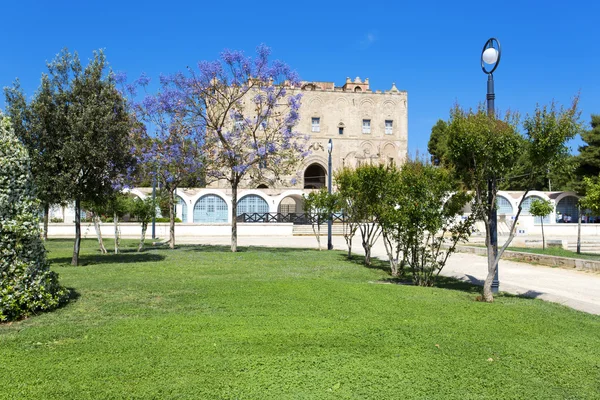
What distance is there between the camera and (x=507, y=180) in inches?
340

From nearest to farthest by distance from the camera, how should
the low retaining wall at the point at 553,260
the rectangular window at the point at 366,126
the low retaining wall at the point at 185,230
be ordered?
the low retaining wall at the point at 553,260 < the low retaining wall at the point at 185,230 < the rectangular window at the point at 366,126

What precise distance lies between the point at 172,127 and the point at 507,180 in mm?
13563

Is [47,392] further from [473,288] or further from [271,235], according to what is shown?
[271,235]

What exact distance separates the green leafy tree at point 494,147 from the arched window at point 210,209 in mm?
30265

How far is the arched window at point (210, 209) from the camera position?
37.6 m

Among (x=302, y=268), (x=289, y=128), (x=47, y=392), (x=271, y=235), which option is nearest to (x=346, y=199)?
(x=302, y=268)

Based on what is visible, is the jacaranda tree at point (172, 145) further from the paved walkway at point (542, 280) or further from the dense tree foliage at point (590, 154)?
the dense tree foliage at point (590, 154)

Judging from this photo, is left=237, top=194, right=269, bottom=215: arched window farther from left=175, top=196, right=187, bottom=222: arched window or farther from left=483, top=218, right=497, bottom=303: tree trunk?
left=483, top=218, right=497, bottom=303: tree trunk

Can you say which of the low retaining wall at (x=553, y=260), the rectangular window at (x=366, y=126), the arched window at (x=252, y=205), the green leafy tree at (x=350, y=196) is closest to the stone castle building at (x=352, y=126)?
the rectangular window at (x=366, y=126)

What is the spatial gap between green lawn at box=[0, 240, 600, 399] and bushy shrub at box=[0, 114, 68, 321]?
267 mm

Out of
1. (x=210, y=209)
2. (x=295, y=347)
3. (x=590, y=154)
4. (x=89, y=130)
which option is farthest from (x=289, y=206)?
(x=295, y=347)

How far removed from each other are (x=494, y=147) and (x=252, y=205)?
31620 millimetres

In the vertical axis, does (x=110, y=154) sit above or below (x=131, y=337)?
above

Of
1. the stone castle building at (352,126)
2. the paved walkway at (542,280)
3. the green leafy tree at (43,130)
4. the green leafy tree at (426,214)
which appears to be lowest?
the paved walkway at (542,280)
